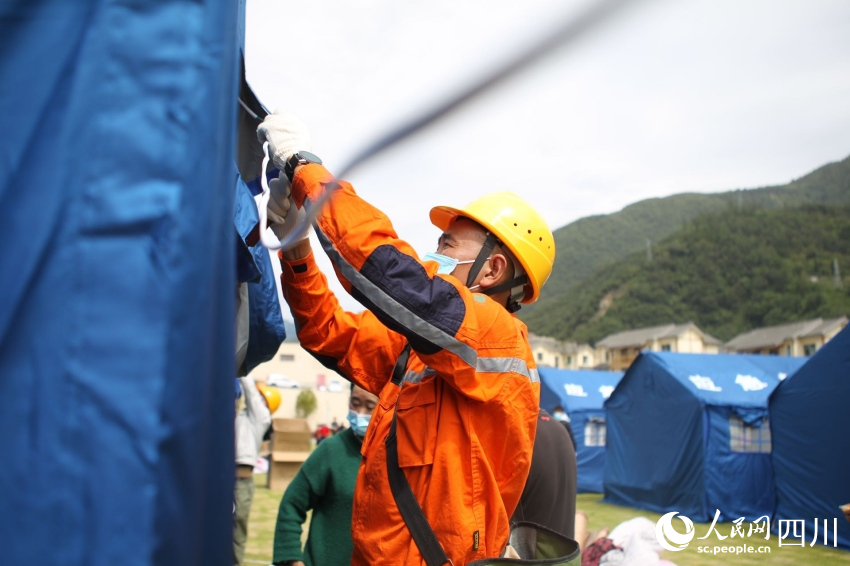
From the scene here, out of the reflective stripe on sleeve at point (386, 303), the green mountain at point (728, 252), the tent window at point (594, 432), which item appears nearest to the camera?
the reflective stripe on sleeve at point (386, 303)

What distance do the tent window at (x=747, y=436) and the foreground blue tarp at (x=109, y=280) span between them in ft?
55.8

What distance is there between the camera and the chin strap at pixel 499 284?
2693 millimetres

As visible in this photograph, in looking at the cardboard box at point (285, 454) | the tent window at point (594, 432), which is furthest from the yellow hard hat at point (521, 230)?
the tent window at point (594, 432)

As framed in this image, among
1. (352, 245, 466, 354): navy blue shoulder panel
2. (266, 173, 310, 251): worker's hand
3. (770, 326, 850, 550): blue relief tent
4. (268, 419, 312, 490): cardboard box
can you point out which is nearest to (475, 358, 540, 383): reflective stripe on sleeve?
(352, 245, 466, 354): navy blue shoulder panel

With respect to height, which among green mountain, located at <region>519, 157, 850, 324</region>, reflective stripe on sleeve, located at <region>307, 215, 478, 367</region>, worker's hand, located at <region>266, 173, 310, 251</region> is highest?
worker's hand, located at <region>266, 173, 310, 251</region>

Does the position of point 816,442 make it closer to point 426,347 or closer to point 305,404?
point 426,347

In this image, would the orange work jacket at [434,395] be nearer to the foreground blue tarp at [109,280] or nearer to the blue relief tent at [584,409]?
the foreground blue tarp at [109,280]

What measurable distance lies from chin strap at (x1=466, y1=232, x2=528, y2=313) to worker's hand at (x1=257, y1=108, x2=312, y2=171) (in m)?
1.00

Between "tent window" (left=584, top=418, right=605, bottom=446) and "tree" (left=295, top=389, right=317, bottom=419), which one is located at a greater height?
"tent window" (left=584, top=418, right=605, bottom=446)

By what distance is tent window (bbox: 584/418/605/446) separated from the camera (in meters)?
21.1

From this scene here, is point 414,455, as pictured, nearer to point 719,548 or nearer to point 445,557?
point 445,557

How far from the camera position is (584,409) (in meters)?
20.9

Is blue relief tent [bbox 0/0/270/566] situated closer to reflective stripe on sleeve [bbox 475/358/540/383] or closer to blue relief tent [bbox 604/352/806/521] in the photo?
reflective stripe on sleeve [bbox 475/358/540/383]

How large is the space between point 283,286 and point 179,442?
175cm
